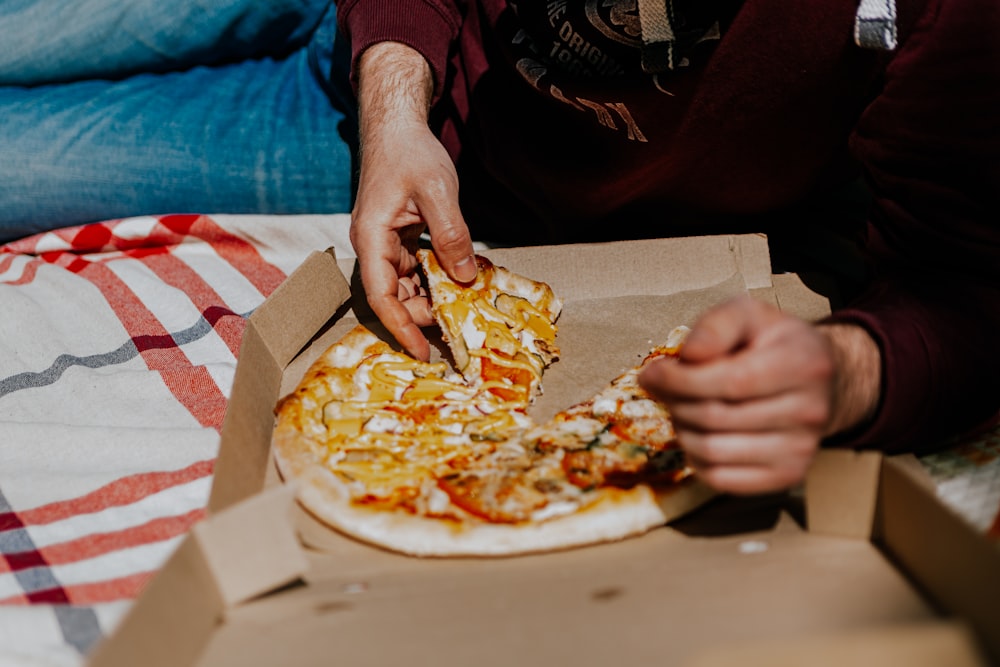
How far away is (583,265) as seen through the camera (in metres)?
2.27

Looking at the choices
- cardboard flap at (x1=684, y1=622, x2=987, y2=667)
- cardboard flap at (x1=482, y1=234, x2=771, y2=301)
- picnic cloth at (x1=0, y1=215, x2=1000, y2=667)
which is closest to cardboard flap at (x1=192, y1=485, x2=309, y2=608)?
picnic cloth at (x1=0, y1=215, x2=1000, y2=667)

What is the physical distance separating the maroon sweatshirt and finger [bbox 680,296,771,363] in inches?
16.7

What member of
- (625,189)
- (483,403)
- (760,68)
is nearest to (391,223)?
(483,403)

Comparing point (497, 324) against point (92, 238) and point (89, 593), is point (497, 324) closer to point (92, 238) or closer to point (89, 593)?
point (89, 593)

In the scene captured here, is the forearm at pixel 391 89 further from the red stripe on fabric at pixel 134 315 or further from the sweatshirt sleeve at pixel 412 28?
the red stripe on fabric at pixel 134 315

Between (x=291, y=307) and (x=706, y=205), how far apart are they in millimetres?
1217

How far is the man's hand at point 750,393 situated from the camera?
1122 millimetres

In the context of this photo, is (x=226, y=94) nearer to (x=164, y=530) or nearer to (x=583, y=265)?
(x=583, y=265)

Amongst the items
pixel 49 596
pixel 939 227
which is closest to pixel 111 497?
pixel 49 596

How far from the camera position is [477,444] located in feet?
5.71

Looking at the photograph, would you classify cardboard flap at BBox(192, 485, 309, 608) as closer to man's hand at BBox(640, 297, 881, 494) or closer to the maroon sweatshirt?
man's hand at BBox(640, 297, 881, 494)

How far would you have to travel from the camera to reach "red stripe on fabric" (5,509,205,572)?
157 cm

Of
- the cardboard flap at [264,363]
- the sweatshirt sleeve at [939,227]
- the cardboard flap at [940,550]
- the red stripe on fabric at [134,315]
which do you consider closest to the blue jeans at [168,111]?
the red stripe on fabric at [134,315]

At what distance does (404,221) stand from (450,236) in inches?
5.3
